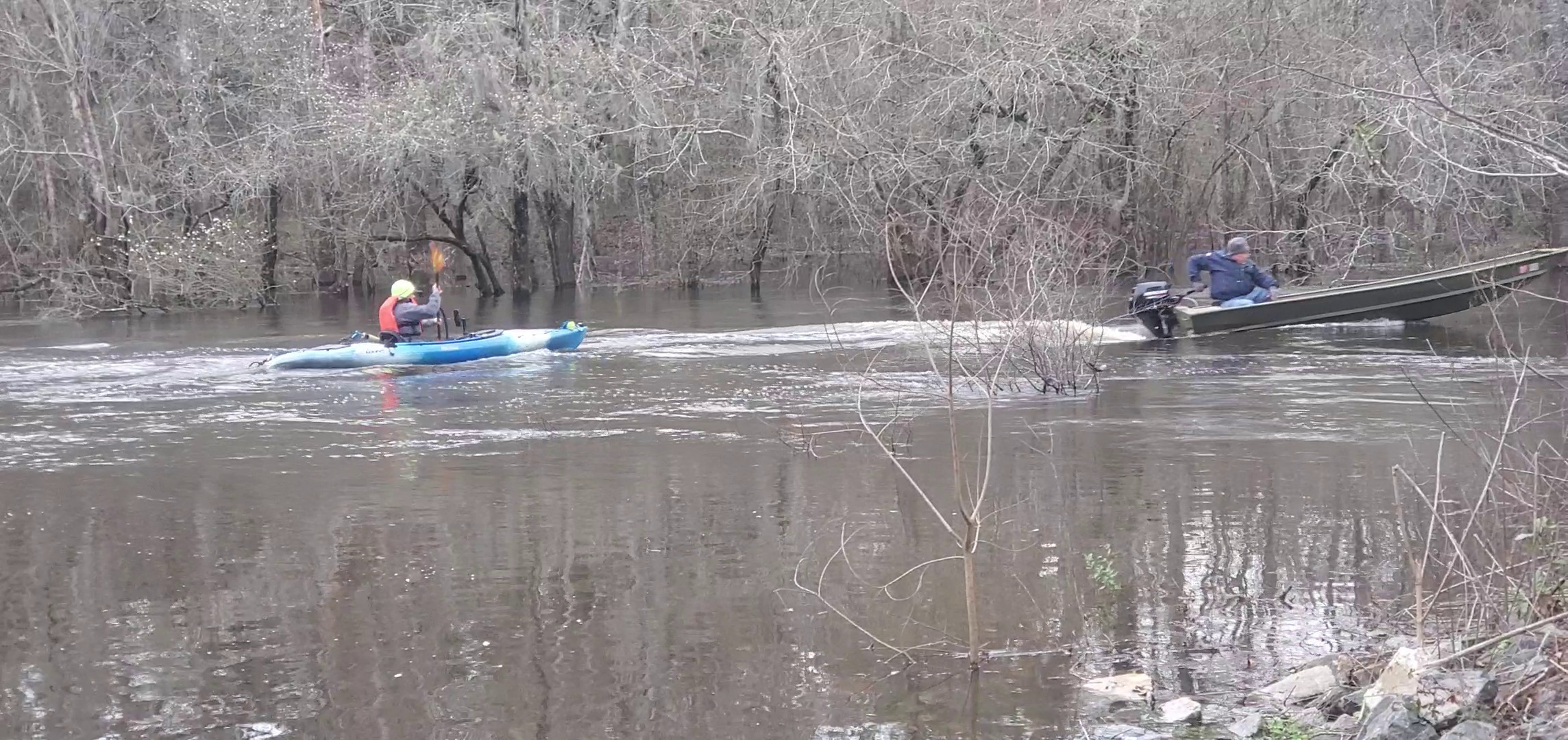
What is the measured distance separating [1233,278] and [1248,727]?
51.6 feet

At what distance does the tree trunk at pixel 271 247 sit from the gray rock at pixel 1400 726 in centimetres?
2827

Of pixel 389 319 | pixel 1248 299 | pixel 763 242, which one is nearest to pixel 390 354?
pixel 389 319

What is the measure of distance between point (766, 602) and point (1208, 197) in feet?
77.6

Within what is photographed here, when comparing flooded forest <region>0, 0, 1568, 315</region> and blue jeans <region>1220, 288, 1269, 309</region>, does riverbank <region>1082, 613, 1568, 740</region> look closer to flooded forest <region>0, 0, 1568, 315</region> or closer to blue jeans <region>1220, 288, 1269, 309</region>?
blue jeans <region>1220, 288, 1269, 309</region>

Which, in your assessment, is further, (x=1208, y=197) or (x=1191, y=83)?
(x=1208, y=197)

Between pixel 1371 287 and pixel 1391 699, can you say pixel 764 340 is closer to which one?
pixel 1371 287

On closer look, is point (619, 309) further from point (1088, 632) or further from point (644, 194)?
point (1088, 632)

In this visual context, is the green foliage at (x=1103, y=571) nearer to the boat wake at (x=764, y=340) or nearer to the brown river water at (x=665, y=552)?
the brown river water at (x=665, y=552)

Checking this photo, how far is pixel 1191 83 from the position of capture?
1064 inches

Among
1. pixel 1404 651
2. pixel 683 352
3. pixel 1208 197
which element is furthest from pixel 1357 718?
pixel 1208 197

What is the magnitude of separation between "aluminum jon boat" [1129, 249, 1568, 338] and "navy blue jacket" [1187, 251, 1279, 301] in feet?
0.89

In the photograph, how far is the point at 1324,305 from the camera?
20.5 m


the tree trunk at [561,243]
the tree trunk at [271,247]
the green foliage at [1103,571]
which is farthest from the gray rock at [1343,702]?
the tree trunk at [561,243]

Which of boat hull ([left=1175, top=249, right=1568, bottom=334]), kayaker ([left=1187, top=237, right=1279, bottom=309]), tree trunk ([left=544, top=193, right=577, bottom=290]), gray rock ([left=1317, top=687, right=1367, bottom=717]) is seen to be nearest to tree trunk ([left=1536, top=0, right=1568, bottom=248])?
boat hull ([left=1175, top=249, right=1568, bottom=334])
